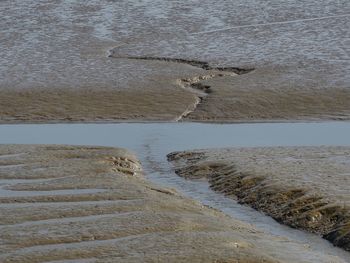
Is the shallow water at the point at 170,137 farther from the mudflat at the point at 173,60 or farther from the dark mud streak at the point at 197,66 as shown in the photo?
the dark mud streak at the point at 197,66

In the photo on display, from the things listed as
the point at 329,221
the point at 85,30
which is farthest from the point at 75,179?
the point at 85,30

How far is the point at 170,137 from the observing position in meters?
23.1

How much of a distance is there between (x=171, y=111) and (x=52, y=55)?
10.2 meters

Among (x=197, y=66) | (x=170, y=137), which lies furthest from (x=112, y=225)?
(x=197, y=66)

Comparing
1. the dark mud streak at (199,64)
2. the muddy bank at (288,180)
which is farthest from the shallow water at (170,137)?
the dark mud streak at (199,64)

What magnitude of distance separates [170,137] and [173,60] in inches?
448

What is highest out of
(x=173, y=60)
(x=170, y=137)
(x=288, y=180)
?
(x=288, y=180)

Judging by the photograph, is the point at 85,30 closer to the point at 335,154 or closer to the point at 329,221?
the point at 335,154

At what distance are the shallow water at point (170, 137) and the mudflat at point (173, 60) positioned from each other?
109 centimetres

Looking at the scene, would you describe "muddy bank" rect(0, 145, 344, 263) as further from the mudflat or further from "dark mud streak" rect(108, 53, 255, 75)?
"dark mud streak" rect(108, 53, 255, 75)

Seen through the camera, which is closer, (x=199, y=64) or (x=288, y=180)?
(x=288, y=180)

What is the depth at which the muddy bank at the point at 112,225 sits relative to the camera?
39.7 feet

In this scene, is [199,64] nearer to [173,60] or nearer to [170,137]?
[173,60]

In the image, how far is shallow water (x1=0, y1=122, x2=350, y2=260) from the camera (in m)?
19.3
